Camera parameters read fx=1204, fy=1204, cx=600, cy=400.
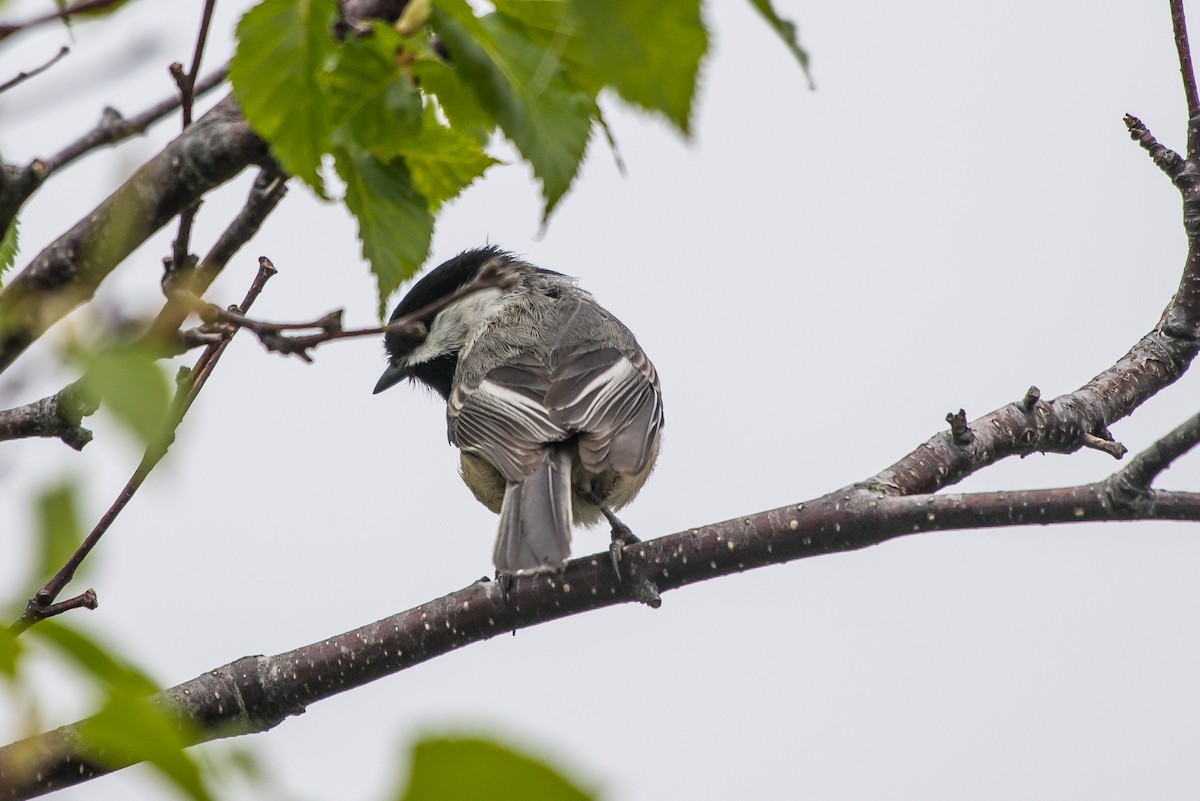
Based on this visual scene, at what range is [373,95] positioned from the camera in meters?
1.88

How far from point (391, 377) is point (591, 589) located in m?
3.28

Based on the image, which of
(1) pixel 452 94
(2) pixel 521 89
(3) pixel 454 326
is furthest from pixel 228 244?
(3) pixel 454 326

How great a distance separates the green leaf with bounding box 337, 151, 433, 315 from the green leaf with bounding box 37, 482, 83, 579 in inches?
41.0

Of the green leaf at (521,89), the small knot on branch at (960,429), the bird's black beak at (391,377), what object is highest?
the bird's black beak at (391,377)

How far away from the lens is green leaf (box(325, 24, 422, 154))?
6.05 ft

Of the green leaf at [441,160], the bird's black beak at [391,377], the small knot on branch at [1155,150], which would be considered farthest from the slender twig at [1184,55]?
the bird's black beak at [391,377]

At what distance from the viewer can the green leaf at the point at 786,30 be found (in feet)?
4.12

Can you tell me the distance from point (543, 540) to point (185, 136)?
2427 millimetres

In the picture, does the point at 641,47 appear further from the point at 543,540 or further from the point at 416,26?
the point at 543,540

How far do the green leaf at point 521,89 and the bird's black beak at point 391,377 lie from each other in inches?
197

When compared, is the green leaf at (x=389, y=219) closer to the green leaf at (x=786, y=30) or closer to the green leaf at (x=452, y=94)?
the green leaf at (x=452, y=94)

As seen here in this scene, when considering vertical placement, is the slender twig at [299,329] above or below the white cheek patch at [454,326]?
below

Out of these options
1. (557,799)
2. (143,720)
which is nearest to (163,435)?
(143,720)

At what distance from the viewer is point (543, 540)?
13.6ft
